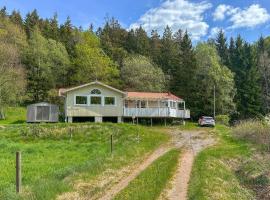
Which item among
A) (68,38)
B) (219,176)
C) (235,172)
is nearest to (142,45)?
(68,38)

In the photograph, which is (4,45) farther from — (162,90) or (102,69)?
(162,90)

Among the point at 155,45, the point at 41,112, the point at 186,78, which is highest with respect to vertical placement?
the point at 155,45

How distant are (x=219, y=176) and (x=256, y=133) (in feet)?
48.6

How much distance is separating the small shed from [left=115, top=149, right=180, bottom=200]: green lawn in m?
28.5

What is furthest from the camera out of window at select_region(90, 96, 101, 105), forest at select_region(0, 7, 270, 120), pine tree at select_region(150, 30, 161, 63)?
pine tree at select_region(150, 30, 161, 63)

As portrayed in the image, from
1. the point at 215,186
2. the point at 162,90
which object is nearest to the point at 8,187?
the point at 215,186

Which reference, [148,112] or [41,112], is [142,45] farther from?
[41,112]

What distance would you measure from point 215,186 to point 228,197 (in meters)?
1.13

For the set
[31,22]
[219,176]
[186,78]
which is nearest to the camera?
[219,176]

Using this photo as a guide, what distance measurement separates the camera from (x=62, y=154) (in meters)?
25.1

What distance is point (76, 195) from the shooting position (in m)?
14.0

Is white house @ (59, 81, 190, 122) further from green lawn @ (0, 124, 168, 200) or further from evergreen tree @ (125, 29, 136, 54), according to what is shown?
evergreen tree @ (125, 29, 136, 54)

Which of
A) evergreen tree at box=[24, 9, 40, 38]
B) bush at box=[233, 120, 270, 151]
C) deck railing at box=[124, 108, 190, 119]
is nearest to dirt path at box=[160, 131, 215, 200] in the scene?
bush at box=[233, 120, 270, 151]

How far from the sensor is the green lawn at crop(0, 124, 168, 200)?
14.9 metres
